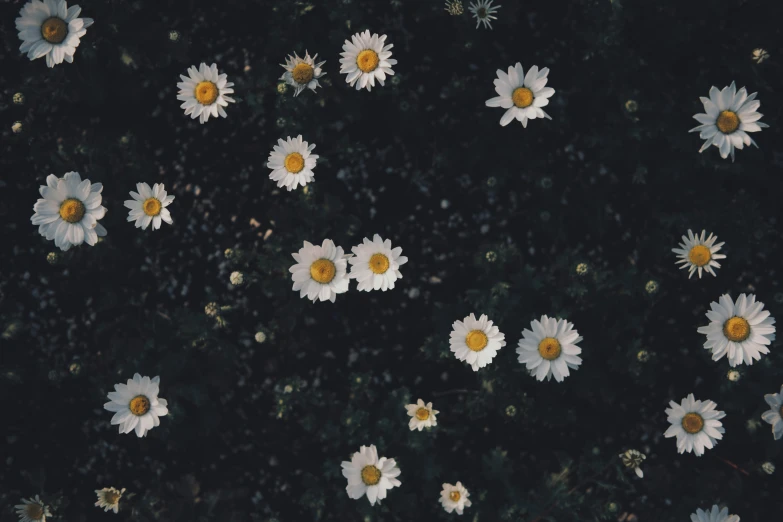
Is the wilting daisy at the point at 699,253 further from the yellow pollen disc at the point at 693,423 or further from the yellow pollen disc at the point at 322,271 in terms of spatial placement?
the yellow pollen disc at the point at 322,271

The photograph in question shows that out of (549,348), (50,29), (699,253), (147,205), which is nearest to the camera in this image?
(549,348)

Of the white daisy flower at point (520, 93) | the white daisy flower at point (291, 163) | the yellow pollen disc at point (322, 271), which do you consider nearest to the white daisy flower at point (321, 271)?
the yellow pollen disc at point (322, 271)

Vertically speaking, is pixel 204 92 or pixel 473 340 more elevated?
Answer: pixel 204 92

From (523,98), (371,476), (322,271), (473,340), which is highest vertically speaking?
(523,98)

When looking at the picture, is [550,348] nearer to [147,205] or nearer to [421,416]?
[421,416]

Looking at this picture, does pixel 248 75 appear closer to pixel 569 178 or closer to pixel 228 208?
pixel 228 208

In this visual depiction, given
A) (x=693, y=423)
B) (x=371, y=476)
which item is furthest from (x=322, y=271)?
(x=693, y=423)

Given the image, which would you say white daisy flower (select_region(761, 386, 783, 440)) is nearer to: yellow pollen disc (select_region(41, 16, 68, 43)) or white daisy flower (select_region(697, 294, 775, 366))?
white daisy flower (select_region(697, 294, 775, 366))
